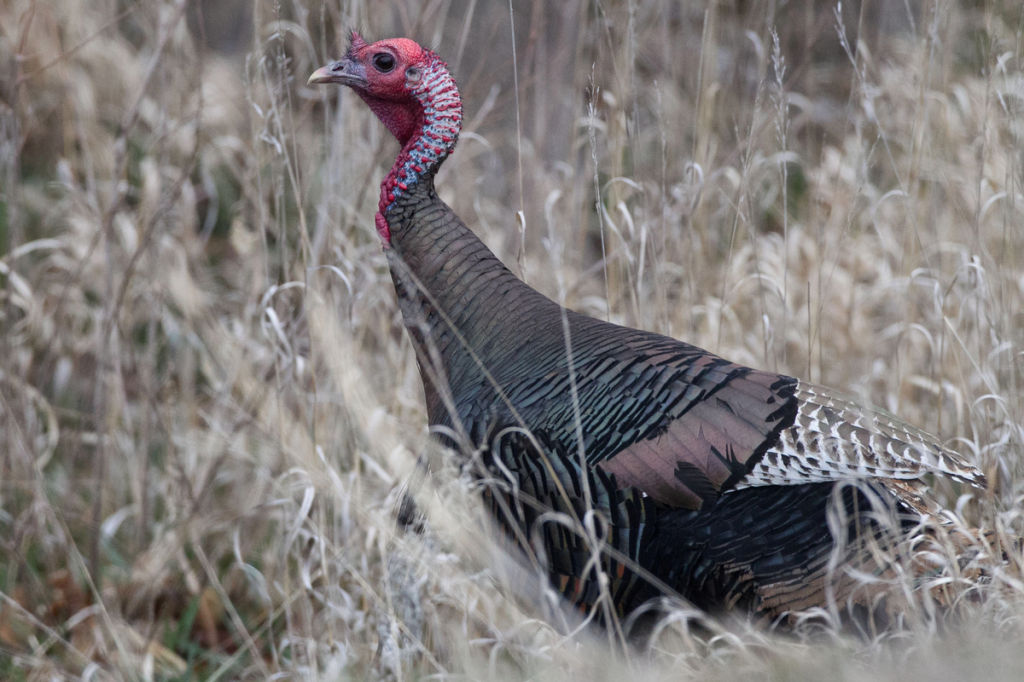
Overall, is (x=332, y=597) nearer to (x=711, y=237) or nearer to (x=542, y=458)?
(x=542, y=458)

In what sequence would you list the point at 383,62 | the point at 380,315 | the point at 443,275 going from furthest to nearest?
the point at 380,315
the point at 383,62
the point at 443,275

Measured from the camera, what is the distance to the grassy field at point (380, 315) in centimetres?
247

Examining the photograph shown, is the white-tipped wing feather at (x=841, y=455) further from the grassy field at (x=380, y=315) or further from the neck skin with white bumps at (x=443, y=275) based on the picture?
the neck skin with white bumps at (x=443, y=275)

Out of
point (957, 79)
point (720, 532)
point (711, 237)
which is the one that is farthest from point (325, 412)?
point (957, 79)

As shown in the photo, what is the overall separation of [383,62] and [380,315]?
3.65 feet

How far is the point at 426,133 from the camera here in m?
2.56

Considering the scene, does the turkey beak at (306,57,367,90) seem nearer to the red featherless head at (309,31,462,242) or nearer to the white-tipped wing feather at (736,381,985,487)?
the red featherless head at (309,31,462,242)

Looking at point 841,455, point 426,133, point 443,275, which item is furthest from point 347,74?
point 841,455

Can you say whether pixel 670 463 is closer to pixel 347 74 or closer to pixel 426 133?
pixel 426 133

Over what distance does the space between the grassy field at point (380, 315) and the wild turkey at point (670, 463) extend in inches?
4.4

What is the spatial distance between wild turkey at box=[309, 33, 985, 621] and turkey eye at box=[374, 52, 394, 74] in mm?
504

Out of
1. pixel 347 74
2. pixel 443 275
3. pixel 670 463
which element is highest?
pixel 347 74

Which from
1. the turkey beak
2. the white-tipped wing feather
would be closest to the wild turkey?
the white-tipped wing feather

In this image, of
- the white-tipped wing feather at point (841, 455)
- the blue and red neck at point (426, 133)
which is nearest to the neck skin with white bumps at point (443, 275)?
the blue and red neck at point (426, 133)
